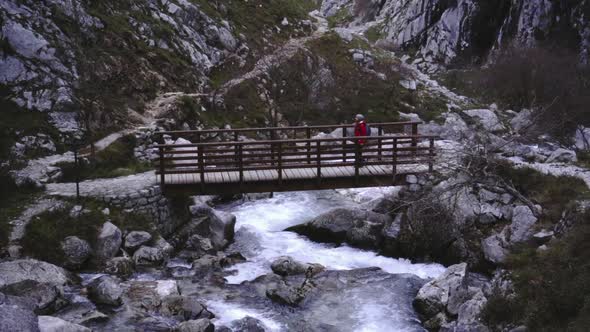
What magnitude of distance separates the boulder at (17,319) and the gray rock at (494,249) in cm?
1385

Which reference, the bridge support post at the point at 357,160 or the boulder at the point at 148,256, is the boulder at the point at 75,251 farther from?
the bridge support post at the point at 357,160

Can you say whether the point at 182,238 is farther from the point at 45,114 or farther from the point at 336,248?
the point at 45,114

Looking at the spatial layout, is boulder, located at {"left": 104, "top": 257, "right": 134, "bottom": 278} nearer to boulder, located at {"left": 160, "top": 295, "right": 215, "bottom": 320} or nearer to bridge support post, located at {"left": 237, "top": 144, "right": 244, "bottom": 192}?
boulder, located at {"left": 160, "top": 295, "right": 215, "bottom": 320}

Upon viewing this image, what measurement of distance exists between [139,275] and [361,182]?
963 centimetres

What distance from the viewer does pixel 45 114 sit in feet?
84.7

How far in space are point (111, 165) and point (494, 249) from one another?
56.9ft

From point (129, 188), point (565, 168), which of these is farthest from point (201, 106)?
point (565, 168)

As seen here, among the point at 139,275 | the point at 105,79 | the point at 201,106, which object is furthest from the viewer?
the point at 201,106

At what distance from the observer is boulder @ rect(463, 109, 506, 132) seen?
125 ft

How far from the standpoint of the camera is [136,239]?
18.9m

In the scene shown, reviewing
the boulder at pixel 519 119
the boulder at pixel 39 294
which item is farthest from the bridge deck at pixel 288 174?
the boulder at pixel 519 119

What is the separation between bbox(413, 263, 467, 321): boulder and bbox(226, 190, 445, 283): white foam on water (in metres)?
1.85

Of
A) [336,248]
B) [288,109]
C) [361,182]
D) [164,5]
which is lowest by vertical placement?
[336,248]

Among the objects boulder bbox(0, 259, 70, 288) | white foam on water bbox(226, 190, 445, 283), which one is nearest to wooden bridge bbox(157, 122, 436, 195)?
white foam on water bbox(226, 190, 445, 283)
